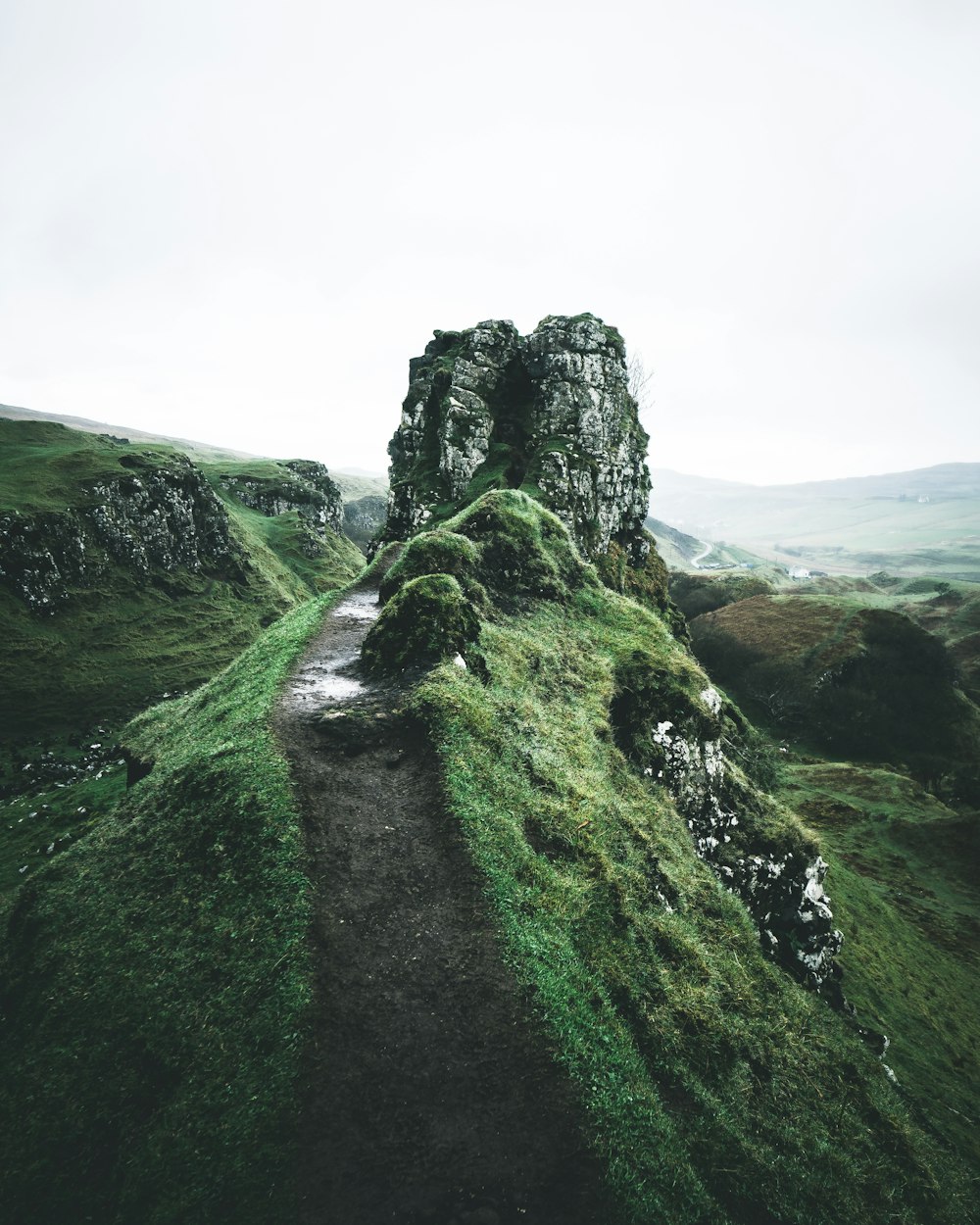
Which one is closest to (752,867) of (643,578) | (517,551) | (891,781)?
(517,551)

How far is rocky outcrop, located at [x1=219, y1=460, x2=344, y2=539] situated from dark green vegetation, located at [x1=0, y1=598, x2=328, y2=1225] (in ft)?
444

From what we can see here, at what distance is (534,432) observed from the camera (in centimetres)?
6688

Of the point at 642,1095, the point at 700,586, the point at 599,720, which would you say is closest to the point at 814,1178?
the point at 642,1095

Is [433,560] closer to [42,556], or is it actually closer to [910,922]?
[910,922]

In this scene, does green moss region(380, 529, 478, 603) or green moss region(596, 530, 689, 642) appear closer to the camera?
green moss region(380, 529, 478, 603)

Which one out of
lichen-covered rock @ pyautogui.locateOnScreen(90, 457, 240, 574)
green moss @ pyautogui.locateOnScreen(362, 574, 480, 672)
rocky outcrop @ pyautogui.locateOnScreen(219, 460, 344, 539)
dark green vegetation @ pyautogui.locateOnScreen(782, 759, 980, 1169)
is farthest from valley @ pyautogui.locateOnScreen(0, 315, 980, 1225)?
rocky outcrop @ pyautogui.locateOnScreen(219, 460, 344, 539)

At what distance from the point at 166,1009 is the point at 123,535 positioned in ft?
313

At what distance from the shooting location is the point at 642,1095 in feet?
36.1

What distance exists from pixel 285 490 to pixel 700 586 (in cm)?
12571

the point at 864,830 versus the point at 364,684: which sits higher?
the point at 364,684

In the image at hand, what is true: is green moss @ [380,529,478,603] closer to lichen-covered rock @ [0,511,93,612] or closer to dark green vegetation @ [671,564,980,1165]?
dark green vegetation @ [671,564,980,1165]

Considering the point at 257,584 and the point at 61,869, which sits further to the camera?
the point at 257,584

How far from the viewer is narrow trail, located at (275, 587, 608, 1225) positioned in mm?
8523

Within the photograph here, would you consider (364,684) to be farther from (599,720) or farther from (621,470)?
(621,470)
